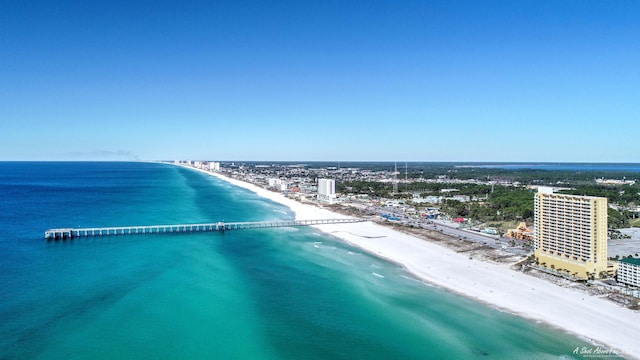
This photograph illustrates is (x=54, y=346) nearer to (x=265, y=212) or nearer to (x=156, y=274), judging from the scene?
(x=156, y=274)

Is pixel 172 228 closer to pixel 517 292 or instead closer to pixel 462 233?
pixel 462 233

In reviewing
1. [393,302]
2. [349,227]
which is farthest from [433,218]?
[393,302]

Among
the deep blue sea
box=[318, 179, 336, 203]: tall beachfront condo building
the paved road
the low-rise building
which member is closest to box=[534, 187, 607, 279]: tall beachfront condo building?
the low-rise building

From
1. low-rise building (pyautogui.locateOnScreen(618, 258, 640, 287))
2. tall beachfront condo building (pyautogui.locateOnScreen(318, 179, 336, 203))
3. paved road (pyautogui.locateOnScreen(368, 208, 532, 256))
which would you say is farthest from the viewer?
tall beachfront condo building (pyautogui.locateOnScreen(318, 179, 336, 203))

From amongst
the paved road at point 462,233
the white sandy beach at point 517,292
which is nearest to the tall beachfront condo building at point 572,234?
the white sandy beach at point 517,292

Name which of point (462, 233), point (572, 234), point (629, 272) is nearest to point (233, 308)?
point (572, 234)

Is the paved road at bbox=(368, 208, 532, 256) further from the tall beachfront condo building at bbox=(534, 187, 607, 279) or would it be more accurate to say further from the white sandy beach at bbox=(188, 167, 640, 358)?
the white sandy beach at bbox=(188, 167, 640, 358)
